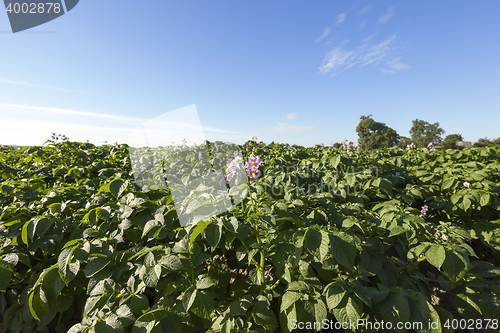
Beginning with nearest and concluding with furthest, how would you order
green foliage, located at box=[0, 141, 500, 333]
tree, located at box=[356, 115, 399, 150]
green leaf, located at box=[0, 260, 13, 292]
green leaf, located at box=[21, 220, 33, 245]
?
green foliage, located at box=[0, 141, 500, 333] → green leaf, located at box=[0, 260, 13, 292] → green leaf, located at box=[21, 220, 33, 245] → tree, located at box=[356, 115, 399, 150]

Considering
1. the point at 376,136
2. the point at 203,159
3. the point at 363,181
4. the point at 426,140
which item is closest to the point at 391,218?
the point at 363,181

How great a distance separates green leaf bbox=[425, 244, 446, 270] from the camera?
1304 mm

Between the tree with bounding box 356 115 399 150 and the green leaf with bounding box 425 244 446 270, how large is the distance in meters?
59.6

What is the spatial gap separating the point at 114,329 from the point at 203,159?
3.72 meters

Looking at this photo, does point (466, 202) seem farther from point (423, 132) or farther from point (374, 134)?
point (423, 132)

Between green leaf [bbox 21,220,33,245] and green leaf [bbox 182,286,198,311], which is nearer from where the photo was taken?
green leaf [bbox 182,286,198,311]

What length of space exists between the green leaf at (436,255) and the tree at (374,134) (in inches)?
2347

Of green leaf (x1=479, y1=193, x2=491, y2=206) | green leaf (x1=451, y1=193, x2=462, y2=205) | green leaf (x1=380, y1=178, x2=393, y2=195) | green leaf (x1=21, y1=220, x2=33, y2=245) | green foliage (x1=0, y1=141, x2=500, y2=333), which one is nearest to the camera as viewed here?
green foliage (x1=0, y1=141, x2=500, y2=333)

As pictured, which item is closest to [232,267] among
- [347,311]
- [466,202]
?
[347,311]

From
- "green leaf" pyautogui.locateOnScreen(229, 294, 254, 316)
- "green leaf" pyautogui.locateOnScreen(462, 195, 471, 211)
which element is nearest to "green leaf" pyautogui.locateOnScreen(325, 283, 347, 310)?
"green leaf" pyautogui.locateOnScreen(229, 294, 254, 316)

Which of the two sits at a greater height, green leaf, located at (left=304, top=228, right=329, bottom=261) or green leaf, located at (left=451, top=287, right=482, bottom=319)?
green leaf, located at (left=304, top=228, right=329, bottom=261)

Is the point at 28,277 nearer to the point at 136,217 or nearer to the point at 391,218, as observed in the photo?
the point at 136,217

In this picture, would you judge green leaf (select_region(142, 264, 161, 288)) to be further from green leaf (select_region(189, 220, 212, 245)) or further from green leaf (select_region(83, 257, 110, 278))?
green leaf (select_region(83, 257, 110, 278))

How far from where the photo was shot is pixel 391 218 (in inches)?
75.3
